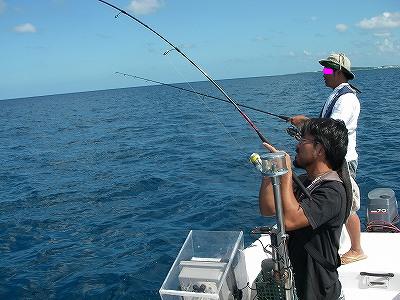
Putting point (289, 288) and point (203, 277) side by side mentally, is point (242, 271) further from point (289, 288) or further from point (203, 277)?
point (289, 288)

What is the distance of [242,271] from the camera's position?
3.19 metres

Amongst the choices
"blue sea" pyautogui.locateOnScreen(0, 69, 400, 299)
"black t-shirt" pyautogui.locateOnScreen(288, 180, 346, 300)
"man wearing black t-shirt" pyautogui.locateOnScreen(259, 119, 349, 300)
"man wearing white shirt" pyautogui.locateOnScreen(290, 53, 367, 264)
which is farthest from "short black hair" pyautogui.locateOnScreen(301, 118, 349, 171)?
"blue sea" pyautogui.locateOnScreen(0, 69, 400, 299)

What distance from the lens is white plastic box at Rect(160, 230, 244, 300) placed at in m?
2.73

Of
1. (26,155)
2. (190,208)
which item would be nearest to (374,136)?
(190,208)

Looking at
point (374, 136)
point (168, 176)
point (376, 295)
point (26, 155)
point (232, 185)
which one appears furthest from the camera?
point (26, 155)

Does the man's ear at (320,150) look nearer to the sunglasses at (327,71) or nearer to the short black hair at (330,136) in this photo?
the short black hair at (330,136)

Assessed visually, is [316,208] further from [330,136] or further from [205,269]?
[205,269]

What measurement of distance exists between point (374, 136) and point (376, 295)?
40.4ft

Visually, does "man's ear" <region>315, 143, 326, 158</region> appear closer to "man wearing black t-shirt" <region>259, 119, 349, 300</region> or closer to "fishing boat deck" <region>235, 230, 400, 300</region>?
"man wearing black t-shirt" <region>259, 119, 349, 300</region>

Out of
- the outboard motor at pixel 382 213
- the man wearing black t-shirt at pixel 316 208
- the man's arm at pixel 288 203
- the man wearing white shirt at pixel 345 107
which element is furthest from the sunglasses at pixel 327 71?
the man's arm at pixel 288 203

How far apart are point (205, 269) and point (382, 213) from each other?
3.06m

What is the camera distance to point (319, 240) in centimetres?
241

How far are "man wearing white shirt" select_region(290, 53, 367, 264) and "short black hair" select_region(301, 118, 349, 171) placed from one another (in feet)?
5.05

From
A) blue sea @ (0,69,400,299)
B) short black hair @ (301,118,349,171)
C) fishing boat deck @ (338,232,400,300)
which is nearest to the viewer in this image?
short black hair @ (301,118,349,171)
